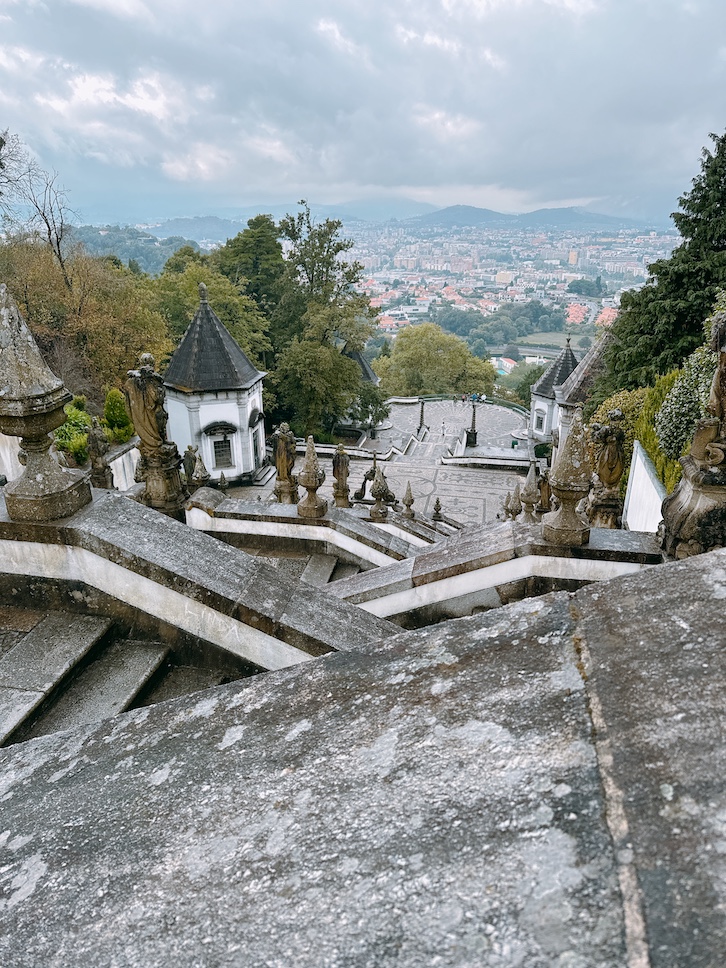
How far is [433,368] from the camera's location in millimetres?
62719

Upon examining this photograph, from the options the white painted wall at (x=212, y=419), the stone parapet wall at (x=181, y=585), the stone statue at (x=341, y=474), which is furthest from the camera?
the white painted wall at (x=212, y=419)

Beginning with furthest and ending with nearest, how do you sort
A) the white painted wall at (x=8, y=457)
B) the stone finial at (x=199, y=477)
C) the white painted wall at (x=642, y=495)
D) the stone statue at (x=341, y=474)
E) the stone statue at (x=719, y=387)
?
the white painted wall at (x=8, y=457) → the white painted wall at (x=642, y=495) → the stone statue at (x=341, y=474) → the stone finial at (x=199, y=477) → the stone statue at (x=719, y=387)

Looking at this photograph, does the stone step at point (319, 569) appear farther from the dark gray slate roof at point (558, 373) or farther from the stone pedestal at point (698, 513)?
the dark gray slate roof at point (558, 373)

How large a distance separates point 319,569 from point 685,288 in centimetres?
2028

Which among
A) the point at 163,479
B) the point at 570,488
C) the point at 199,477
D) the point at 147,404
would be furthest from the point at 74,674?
the point at 199,477

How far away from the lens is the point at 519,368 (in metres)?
97.0

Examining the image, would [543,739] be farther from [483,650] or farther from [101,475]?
[101,475]

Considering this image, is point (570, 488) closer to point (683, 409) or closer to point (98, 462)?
point (683, 409)

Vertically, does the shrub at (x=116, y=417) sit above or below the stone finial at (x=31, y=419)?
below

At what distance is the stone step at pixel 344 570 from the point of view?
7.88m

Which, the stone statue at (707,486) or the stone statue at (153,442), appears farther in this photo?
the stone statue at (153,442)

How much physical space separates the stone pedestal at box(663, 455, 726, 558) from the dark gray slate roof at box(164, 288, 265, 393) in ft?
81.8

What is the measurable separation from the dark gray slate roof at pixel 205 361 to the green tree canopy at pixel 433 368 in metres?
35.8

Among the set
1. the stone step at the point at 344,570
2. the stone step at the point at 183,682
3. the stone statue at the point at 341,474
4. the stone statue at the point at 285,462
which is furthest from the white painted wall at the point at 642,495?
the stone step at the point at 183,682
